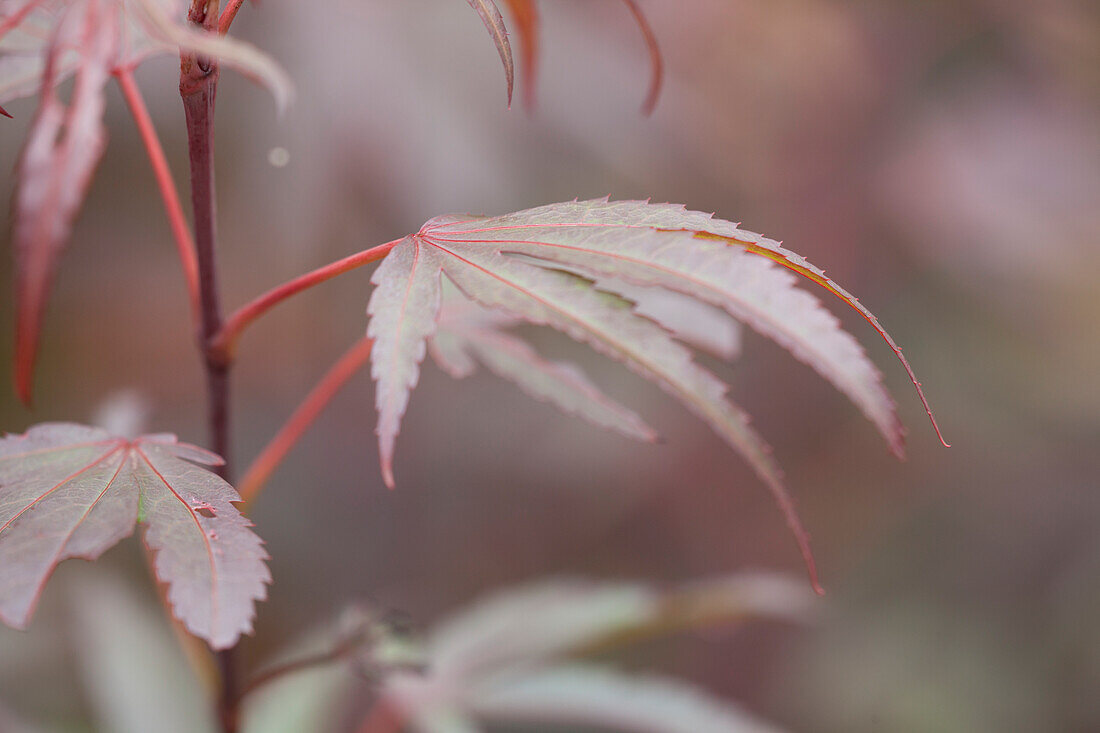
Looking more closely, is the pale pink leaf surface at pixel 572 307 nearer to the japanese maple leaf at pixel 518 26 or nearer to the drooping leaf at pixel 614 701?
the japanese maple leaf at pixel 518 26

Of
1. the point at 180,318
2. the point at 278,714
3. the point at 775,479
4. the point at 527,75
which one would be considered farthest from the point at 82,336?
the point at 775,479

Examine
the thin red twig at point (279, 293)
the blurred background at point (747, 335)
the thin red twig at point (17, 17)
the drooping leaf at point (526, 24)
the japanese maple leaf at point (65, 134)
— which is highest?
the blurred background at point (747, 335)

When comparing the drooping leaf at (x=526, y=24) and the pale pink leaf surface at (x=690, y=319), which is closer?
the drooping leaf at (x=526, y=24)

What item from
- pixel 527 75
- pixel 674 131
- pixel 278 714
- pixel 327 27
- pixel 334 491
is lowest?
pixel 278 714

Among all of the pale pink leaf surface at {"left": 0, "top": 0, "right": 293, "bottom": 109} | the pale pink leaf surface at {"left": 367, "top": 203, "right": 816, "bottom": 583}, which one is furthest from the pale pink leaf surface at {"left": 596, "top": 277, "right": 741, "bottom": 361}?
the pale pink leaf surface at {"left": 0, "top": 0, "right": 293, "bottom": 109}

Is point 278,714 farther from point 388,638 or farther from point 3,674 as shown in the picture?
point 3,674

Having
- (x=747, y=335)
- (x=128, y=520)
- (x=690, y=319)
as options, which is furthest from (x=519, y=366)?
(x=747, y=335)

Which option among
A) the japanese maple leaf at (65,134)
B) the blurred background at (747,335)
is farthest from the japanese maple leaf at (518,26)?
the blurred background at (747,335)
